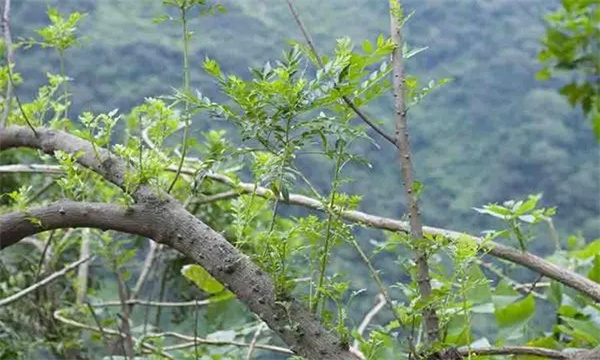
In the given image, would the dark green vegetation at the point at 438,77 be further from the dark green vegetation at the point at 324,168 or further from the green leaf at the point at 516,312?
the green leaf at the point at 516,312

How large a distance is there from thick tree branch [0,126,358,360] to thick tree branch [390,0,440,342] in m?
0.10

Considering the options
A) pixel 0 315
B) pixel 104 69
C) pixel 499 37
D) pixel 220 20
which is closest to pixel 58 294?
pixel 0 315

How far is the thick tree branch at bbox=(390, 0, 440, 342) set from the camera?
29.3 inches

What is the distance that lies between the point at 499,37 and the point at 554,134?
0.85 feet

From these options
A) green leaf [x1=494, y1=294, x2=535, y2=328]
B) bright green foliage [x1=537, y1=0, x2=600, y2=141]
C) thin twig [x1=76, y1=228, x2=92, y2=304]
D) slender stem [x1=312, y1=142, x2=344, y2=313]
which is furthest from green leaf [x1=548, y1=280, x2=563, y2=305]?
thin twig [x1=76, y1=228, x2=92, y2=304]

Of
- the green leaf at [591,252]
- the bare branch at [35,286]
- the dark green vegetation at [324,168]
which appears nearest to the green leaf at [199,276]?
the dark green vegetation at [324,168]

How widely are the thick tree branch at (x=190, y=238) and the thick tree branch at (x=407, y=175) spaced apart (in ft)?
0.32

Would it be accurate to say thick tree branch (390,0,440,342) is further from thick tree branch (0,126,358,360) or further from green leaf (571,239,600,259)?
green leaf (571,239,600,259)

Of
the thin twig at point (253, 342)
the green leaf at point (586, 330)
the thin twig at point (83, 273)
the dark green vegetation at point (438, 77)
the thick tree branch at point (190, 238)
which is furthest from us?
the dark green vegetation at point (438, 77)

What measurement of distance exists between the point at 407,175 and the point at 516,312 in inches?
14.2

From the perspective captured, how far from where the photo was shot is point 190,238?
744 millimetres

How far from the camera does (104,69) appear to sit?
1.72 m

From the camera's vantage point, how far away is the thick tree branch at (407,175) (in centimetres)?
74

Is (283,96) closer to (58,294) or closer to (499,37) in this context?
(58,294)
